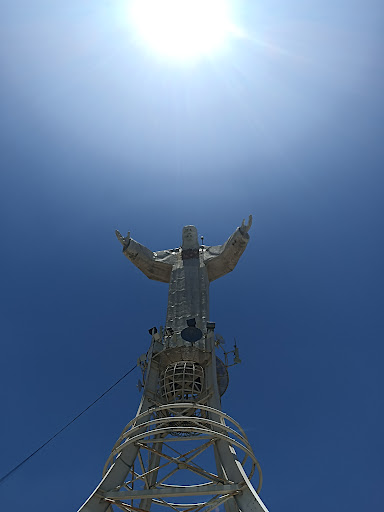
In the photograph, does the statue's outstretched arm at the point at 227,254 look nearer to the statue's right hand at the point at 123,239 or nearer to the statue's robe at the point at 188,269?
the statue's robe at the point at 188,269

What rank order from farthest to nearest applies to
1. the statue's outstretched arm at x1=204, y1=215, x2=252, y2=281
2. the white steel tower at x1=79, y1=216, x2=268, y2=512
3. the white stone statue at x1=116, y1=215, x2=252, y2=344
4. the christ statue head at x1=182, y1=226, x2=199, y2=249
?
the christ statue head at x1=182, y1=226, x2=199, y2=249, the statue's outstretched arm at x1=204, y1=215, x2=252, y2=281, the white stone statue at x1=116, y1=215, x2=252, y2=344, the white steel tower at x1=79, y1=216, x2=268, y2=512

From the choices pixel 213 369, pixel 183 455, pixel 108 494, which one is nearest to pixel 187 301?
pixel 213 369

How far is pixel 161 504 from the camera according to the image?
16.0 m

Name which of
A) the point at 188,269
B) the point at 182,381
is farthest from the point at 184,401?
the point at 188,269

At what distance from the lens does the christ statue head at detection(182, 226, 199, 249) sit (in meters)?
25.1

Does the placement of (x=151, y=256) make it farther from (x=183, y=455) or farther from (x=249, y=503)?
(x=249, y=503)

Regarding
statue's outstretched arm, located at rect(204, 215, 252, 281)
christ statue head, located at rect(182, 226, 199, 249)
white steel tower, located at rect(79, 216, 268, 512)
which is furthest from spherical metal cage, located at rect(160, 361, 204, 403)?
christ statue head, located at rect(182, 226, 199, 249)

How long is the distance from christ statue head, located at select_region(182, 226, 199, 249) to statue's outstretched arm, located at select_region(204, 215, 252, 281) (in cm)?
94

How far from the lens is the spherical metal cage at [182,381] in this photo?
1739 centimetres

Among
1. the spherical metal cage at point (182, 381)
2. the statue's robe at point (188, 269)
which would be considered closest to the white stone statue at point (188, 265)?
the statue's robe at point (188, 269)

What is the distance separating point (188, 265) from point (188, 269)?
0.46 m

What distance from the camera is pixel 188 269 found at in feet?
76.8

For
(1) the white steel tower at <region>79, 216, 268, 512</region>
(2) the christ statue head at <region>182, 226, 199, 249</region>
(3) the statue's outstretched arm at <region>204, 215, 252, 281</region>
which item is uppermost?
(2) the christ statue head at <region>182, 226, 199, 249</region>

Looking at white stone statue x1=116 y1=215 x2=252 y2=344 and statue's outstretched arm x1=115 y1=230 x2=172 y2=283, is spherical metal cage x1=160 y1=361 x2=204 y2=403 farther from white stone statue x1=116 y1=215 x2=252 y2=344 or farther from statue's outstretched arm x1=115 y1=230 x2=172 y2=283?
statue's outstretched arm x1=115 y1=230 x2=172 y2=283
